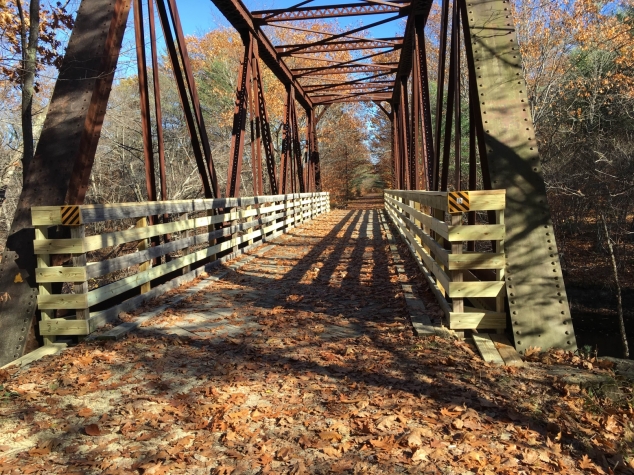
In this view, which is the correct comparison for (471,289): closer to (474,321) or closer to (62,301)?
(474,321)

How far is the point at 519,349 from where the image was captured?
390 centimetres

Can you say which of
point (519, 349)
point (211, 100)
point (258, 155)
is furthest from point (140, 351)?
point (211, 100)

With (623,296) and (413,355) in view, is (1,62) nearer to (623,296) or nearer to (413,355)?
(413,355)

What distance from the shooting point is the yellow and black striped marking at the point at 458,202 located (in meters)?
4.14

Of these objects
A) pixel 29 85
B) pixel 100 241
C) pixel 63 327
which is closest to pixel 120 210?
pixel 100 241

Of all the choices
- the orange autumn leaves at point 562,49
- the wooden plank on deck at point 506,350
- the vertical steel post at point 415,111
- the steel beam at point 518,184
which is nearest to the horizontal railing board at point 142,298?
the wooden plank on deck at point 506,350

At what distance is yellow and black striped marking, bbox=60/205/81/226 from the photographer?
421 centimetres

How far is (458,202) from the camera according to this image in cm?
418

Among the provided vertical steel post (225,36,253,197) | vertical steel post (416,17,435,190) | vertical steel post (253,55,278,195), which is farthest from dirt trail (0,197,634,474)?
vertical steel post (253,55,278,195)

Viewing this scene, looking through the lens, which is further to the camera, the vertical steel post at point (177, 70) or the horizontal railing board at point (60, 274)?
the vertical steel post at point (177, 70)

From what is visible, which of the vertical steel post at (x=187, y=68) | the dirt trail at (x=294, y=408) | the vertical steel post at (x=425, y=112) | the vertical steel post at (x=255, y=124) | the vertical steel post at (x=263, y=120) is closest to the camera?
the dirt trail at (x=294, y=408)

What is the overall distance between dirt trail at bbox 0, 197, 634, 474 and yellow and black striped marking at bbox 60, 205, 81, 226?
44.0 inches

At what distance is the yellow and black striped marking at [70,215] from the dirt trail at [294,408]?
3.66 feet

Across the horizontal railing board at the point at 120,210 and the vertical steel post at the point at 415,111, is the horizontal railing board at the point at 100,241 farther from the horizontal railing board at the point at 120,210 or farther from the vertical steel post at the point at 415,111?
the vertical steel post at the point at 415,111
